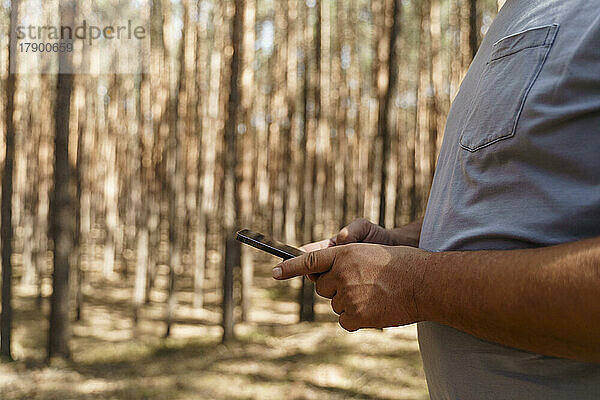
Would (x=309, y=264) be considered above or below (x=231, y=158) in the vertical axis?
below

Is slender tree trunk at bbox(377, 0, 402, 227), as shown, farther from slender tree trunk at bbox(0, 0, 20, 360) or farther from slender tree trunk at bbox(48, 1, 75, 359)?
slender tree trunk at bbox(0, 0, 20, 360)

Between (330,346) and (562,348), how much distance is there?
602 cm

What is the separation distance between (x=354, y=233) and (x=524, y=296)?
56 cm

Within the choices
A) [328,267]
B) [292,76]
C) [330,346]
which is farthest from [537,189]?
[292,76]

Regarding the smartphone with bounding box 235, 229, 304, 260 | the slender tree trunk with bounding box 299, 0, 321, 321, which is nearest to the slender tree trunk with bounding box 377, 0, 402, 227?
the slender tree trunk with bounding box 299, 0, 321, 321

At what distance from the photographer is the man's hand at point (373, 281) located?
0.83 m

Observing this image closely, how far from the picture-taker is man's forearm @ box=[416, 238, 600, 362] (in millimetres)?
657

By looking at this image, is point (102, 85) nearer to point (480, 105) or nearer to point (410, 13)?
point (410, 13)

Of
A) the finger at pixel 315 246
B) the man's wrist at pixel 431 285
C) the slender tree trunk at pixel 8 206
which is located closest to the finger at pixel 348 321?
the man's wrist at pixel 431 285

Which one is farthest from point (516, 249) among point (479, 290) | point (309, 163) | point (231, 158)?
point (309, 163)

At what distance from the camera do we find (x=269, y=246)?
104cm

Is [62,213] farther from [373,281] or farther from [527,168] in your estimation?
[527,168]

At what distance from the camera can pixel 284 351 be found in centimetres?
654

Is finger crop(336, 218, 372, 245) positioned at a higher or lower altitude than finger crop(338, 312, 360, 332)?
higher
